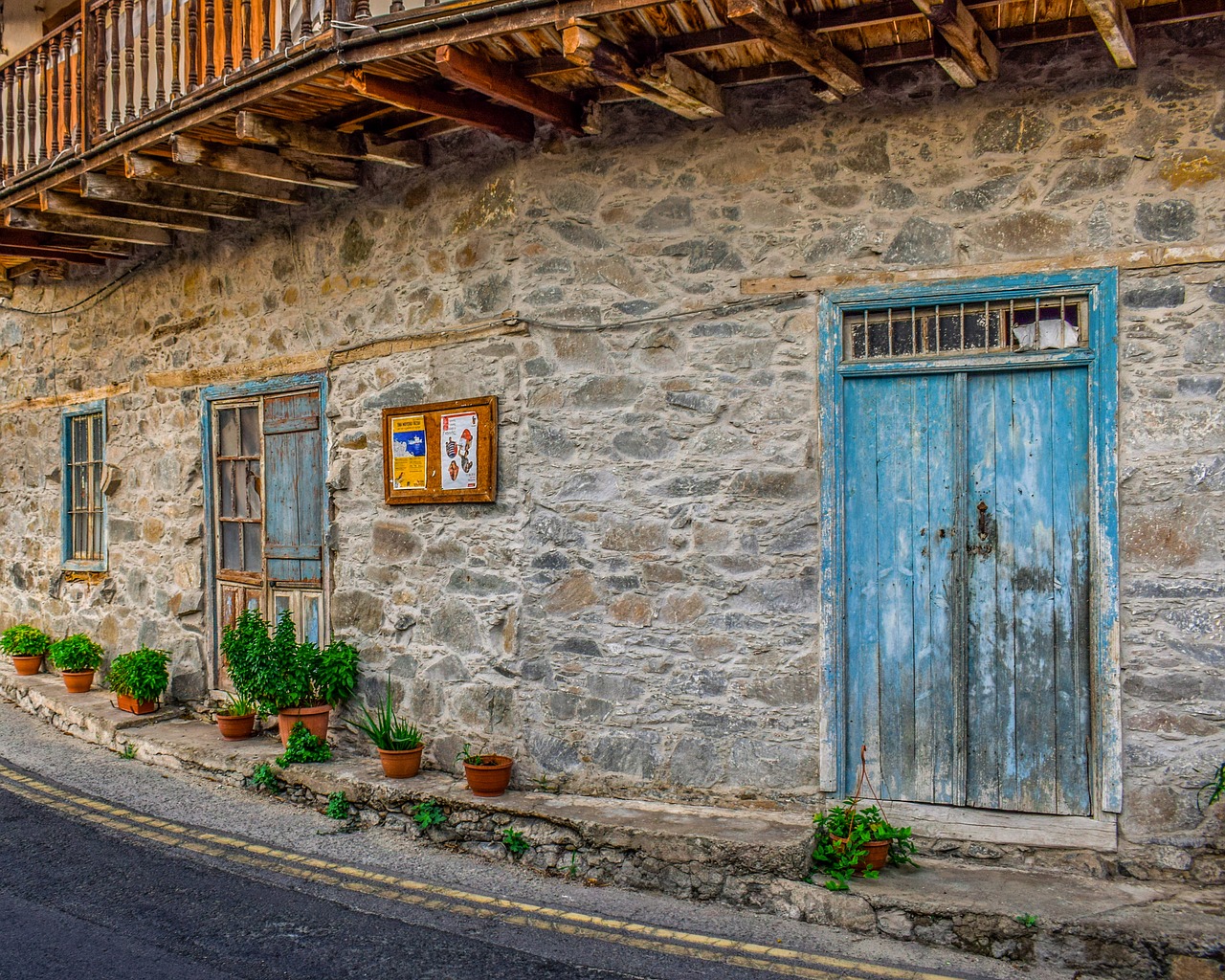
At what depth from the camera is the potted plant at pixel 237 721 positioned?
7723mm

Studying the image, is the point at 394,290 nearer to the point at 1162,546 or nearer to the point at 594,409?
the point at 594,409

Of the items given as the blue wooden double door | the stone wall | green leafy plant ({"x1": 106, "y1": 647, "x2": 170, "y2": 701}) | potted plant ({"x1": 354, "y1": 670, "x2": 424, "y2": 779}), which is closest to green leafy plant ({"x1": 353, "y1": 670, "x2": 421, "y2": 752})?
potted plant ({"x1": 354, "y1": 670, "x2": 424, "y2": 779})

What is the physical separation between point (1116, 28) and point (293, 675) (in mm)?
5886

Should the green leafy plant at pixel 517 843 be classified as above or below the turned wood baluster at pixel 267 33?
below

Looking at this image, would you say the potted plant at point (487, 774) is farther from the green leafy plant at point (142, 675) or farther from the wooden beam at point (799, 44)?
the wooden beam at point (799, 44)

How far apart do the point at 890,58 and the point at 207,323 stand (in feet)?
19.2

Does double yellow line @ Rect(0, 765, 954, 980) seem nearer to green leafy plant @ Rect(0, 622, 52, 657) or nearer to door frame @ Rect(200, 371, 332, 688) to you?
door frame @ Rect(200, 371, 332, 688)

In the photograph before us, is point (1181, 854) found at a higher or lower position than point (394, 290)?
lower

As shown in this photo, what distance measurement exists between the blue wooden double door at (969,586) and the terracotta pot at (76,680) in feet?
23.6

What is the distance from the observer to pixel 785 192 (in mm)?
5703

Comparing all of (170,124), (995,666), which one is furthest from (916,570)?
(170,124)

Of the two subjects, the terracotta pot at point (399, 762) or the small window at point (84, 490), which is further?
the small window at point (84, 490)

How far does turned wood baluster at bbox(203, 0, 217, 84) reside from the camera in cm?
661

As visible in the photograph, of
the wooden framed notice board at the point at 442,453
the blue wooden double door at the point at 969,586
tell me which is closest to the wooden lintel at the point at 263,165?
the wooden framed notice board at the point at 442,453
